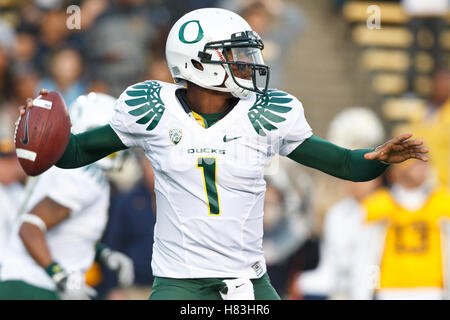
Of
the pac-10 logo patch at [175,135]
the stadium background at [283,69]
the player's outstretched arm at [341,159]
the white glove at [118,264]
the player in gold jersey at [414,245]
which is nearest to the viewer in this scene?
the pac-10 logo patch at [175,135]

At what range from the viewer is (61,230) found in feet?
18.4

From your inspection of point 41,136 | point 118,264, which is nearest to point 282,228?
point 118,264

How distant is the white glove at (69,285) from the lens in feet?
17.6

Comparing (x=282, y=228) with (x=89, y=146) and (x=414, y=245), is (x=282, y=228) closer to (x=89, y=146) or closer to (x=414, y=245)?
(x=414, y=245)

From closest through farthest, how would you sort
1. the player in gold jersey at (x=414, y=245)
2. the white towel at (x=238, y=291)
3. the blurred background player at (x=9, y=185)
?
1. the white towel at (x=238, y=291)
2. the blurred background player at (x=9, y=185)
3. the player in gold jersey at (x=414, y=245)

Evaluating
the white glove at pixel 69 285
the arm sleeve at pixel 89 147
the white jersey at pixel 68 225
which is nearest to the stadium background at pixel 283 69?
the white jersey at pixel 68 225

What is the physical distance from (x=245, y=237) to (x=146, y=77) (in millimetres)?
4968

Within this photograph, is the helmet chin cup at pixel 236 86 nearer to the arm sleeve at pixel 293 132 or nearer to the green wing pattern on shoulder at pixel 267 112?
the green wing pattern on shoulder at pixel 267 112

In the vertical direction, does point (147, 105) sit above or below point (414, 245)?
above

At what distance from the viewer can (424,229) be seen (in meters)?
7.43

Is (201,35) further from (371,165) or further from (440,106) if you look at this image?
(440,106)

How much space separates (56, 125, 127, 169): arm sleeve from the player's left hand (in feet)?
3.87

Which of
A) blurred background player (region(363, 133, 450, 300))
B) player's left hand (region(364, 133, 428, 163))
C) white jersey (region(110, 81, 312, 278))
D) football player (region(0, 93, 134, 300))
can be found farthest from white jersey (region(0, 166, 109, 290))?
blurred background player (region(363, 133, 450, 300))

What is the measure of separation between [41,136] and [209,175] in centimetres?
78
